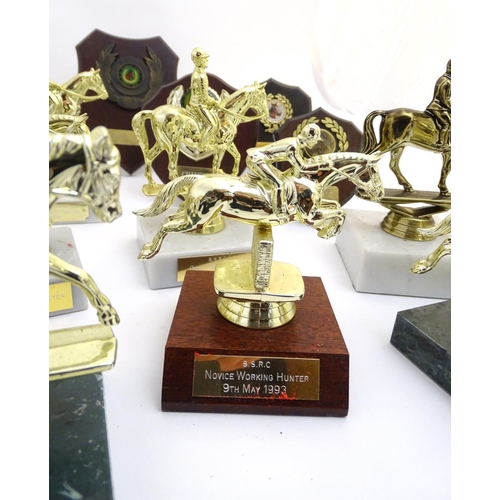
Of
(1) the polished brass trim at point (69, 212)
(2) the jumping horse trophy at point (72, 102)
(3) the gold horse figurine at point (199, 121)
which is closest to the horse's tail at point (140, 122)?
(3) the gold horse figurine at point (199, 121)

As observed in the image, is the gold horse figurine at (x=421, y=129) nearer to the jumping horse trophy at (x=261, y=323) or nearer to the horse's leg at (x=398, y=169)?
the horse's leg at (x=398, y=169)

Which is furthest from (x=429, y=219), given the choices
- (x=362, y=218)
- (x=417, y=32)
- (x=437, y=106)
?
(x=417, y=32)

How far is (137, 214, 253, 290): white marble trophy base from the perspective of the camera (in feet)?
3.74

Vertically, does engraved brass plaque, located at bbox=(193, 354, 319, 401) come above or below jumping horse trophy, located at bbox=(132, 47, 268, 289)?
below

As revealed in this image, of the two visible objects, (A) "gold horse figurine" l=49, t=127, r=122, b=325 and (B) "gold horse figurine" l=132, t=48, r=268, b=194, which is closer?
(A) "gold horse figurine" l=49, t=127, r=122, b=325

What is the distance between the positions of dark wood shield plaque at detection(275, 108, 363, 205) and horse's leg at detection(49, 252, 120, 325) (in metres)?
0.98

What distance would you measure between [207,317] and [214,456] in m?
0.23

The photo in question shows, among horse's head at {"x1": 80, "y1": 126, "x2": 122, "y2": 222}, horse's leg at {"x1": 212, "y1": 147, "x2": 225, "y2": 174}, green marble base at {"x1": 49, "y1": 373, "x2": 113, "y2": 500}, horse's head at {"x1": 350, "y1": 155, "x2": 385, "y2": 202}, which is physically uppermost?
horse's leg at {"x1": 212, "y1": 147, "x2": 225, "y2": 174}

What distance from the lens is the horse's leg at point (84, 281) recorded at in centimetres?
55

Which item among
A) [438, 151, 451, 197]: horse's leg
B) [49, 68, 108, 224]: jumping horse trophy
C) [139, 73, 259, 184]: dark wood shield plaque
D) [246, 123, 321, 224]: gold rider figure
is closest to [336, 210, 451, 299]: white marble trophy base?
[438, 151, 451, 197]: horse's leg

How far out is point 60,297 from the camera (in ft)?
3.32

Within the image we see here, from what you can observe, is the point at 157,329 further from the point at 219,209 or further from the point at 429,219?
the point at 429,219

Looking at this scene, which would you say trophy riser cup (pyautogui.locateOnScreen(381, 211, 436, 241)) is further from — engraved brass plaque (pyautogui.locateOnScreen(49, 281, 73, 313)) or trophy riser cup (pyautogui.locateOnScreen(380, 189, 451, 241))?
engraved brass plaque (pyautogui.locateOnScreen(49, 281, 73, 313))

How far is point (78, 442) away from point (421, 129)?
1.04 meters
